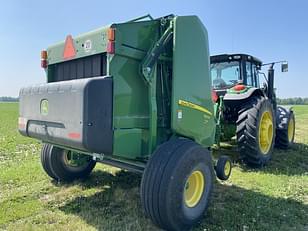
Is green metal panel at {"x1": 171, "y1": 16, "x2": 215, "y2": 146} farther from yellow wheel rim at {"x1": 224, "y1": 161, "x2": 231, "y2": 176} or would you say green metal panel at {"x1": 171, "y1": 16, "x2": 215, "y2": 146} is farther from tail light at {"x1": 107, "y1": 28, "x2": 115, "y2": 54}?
tail light at {"x1": 107, "y1": 28, "x2": 115, "y2": 54}

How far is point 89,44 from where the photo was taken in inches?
135

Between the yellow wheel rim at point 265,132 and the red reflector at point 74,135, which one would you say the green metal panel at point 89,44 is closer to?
the red reflector at point 74,135

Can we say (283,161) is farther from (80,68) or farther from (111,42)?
(111,42)

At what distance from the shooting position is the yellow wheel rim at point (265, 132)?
21.6 ft

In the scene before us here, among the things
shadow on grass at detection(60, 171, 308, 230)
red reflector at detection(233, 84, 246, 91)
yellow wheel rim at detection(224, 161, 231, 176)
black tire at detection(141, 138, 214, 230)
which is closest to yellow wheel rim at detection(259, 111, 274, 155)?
red reflector at detection(233, 84, 246, 91)

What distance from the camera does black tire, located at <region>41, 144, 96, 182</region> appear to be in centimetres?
484

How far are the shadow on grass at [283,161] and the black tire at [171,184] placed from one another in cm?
307

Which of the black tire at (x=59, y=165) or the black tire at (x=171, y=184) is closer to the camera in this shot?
the black tire at (x=171, y=184)

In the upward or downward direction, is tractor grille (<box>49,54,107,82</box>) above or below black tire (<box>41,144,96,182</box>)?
above

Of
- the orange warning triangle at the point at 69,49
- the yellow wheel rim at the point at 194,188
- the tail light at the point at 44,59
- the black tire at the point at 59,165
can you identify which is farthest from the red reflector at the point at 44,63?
the yellow wheel rim at the point at 194,188

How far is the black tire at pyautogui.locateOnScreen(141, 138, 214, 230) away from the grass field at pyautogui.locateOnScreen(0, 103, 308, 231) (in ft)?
1.14

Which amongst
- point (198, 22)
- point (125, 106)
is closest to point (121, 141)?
point (125, 106)

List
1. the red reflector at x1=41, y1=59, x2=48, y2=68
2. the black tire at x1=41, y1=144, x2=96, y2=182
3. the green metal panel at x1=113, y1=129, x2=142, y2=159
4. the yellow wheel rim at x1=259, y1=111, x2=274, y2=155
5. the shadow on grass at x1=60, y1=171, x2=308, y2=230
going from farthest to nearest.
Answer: the yellow wheel rim at x1=259, y1=111, x2=274, y2=155 < the black tire at x1=41, y1=144, x2=96, y2=182 < the red reflector at x1=41, y1=59, x2=48, y2=68 < the shadow on grass at x1=60, y1=171, x2=308, y2=230 < the green metal panel at x1=113, y1=129, x2=142, y2=159

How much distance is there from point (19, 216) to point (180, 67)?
2.64 metres
